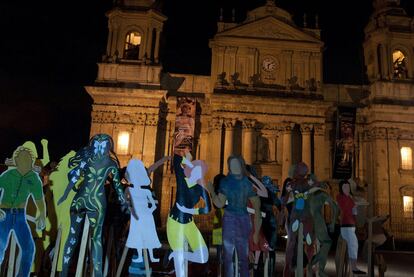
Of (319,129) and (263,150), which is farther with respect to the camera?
Result: (263,150)

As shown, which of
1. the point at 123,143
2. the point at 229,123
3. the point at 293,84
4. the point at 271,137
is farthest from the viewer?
the point at 293,84

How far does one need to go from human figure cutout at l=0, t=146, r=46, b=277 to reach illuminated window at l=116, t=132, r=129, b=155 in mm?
20558

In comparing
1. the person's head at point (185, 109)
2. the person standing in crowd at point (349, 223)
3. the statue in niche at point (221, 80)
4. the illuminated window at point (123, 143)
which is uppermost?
the statue in niche at point (221, 80)

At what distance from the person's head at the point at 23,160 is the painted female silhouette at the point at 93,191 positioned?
0.77 meters

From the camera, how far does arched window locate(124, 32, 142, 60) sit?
29134mm

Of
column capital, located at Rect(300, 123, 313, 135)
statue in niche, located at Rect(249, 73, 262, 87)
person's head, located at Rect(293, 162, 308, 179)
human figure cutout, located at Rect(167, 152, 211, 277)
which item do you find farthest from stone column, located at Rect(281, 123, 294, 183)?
human figure cutout, located at Rect(167, 152, 211, 277)

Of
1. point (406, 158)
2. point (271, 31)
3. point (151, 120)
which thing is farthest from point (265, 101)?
point (406, 158)

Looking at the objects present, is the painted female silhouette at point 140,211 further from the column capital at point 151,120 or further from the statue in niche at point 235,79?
the statue in niche at point 235,79

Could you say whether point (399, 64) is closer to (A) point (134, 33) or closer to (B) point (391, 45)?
(B) point (391, 45)

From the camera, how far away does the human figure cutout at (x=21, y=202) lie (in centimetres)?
620

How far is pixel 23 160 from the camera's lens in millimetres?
6520

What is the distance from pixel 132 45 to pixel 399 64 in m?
21.1

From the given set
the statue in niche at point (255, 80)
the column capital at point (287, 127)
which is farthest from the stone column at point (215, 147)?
the column capital at point (287, 127)

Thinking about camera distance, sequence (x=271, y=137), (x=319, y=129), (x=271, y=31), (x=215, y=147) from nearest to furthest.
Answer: (x=215, y=147) → (x=319, y=129) → (x=271, y=137) → (x=271, y=31)
